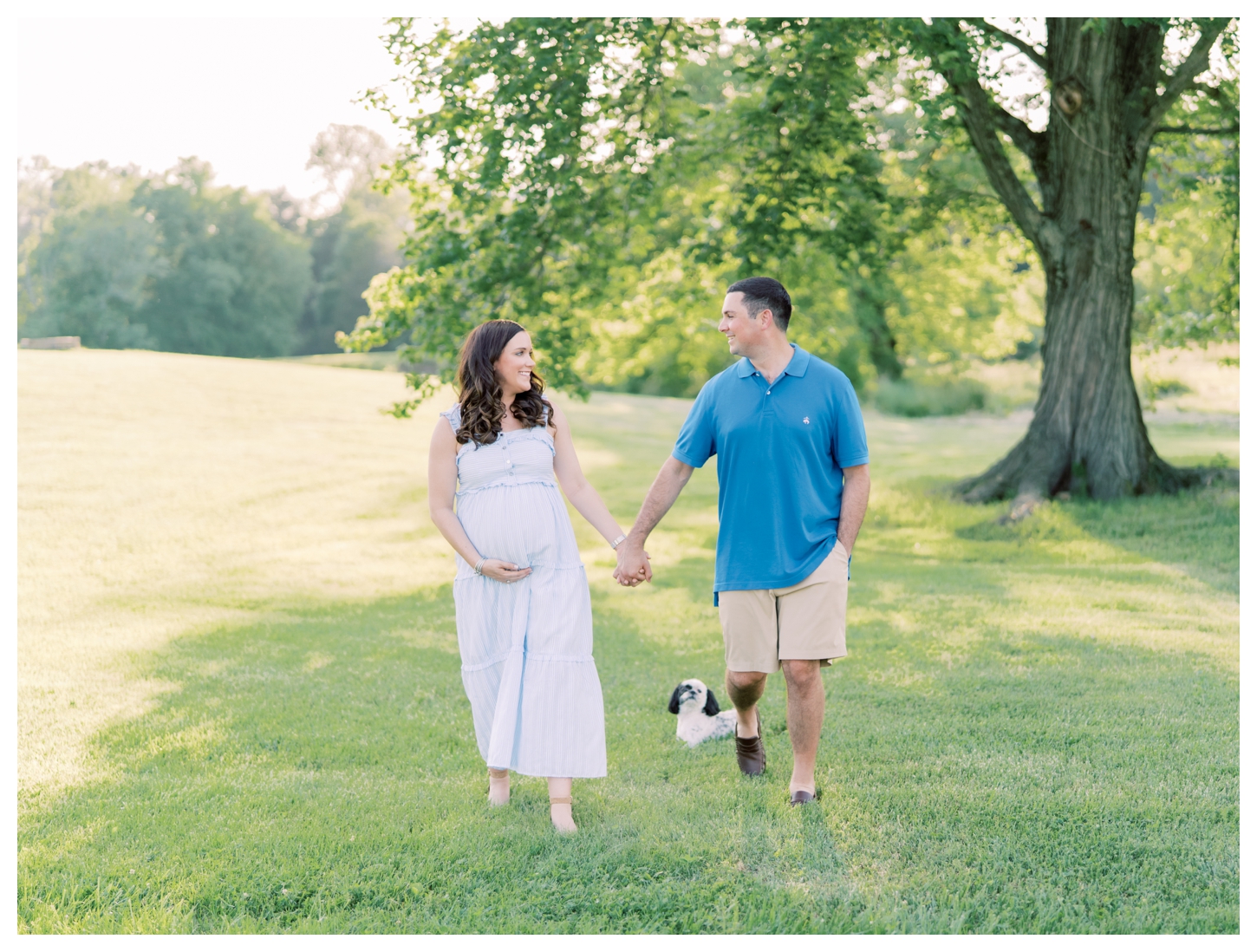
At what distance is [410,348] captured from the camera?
39.7 feet

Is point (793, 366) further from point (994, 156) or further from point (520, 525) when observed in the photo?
point (994, 156)

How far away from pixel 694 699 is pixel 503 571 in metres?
1.69

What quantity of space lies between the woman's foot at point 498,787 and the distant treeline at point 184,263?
43.3m

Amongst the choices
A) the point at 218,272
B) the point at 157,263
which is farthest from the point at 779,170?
the point at 218,272

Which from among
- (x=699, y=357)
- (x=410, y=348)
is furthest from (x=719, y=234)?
(x=699, y=357)

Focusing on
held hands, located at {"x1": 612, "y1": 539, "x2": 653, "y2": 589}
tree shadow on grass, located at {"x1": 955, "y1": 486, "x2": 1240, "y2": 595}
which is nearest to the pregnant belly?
held hands, located at {"x1": 612, "y1": 539, "x2": 653, "y2": 589}

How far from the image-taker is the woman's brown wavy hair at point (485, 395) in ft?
14.8

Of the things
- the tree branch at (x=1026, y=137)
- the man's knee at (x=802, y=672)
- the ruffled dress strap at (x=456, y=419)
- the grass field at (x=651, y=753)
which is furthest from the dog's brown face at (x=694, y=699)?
the tree branch at (x=1026, y=137)

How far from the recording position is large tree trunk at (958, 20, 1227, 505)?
1245 cm

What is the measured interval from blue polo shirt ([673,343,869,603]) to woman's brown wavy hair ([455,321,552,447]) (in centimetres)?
72

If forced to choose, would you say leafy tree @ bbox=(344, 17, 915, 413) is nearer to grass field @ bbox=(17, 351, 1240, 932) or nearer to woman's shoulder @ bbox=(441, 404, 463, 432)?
grass field @ bbox=(17, 351, 1240, 932)

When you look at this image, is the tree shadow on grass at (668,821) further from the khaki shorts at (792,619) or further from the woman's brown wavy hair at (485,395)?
the woman's brown wavy hair at (485,395)

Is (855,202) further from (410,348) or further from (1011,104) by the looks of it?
(410,348)

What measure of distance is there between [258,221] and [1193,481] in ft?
162
